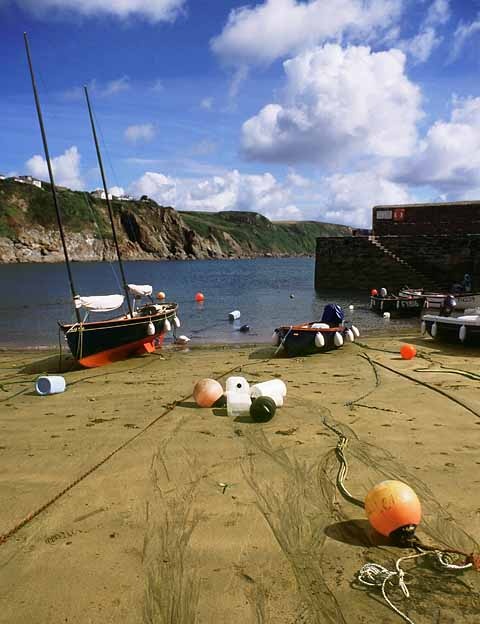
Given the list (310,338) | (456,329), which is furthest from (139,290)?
(456,329)

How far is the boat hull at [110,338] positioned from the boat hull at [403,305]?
15234mm

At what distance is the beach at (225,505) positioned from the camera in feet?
12.5

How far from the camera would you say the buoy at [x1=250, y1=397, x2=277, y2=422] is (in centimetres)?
784

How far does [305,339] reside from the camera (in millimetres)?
14367

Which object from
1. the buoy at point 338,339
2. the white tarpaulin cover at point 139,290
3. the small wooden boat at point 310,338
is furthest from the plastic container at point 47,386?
the buoy at point 338,339

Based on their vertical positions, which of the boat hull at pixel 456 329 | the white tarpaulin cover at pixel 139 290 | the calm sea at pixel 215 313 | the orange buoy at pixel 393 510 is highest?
the white tarpaulin cover at pixel 139 290

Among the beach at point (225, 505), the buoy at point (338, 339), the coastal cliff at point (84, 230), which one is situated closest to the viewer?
the beach at point (225, 505)

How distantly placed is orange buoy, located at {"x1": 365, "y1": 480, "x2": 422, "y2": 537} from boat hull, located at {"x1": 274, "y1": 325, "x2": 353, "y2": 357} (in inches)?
381

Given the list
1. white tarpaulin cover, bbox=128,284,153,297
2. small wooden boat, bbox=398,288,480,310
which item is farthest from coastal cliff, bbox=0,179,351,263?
white tarpaulin cover, bbox=128,284,153,297

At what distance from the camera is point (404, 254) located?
41.7 m

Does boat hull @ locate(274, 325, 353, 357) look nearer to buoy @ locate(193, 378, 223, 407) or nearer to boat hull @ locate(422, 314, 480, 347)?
boat hull @ locate(422, 314, 480, 347)

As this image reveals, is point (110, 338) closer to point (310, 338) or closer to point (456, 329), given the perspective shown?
point (310, 338)

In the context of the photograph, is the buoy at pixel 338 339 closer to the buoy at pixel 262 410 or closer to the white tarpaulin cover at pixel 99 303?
the white tarpaulin cover at pixel 99 303

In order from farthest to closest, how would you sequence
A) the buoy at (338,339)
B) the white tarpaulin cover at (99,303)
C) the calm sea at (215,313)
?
1. the calm sea at (215,313)
2. the buoy at (338,339)
3. the white tarpaulin cover at (99,303)
